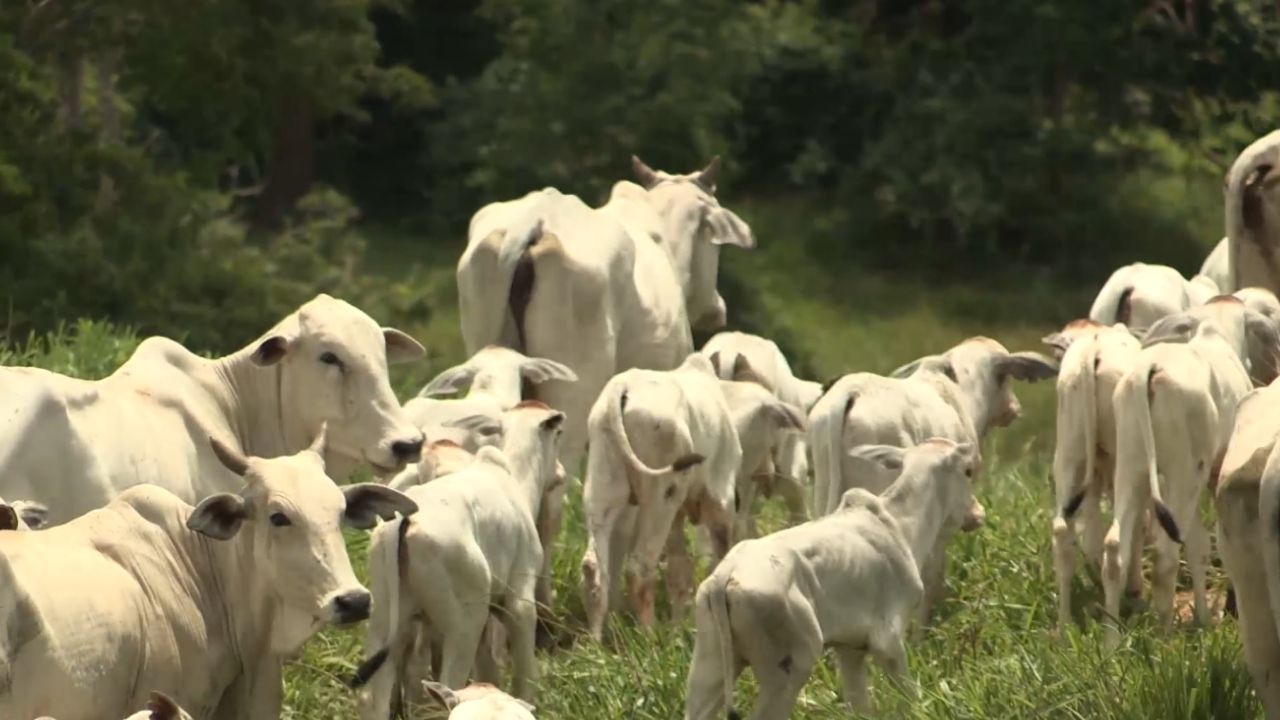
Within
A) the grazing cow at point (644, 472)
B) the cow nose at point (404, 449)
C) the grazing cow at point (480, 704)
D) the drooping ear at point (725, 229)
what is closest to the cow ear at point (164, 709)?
the grazing cow at point (480, 704)

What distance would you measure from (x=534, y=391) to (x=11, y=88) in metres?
7.42

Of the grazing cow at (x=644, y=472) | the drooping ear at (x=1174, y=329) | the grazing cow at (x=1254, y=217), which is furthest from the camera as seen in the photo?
the grazing cow at (x=1254, y=217)

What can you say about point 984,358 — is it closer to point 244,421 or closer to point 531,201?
point 531,201

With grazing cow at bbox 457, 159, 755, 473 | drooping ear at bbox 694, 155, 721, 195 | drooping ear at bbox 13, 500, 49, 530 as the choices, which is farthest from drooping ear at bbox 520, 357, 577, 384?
drooping ear at bbox 13, 500, 49, 530

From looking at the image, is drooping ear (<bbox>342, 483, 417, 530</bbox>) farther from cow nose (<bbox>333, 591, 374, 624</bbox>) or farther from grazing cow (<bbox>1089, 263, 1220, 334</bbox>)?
grazing cow (<bbox>1089, 263, 1220, 334</bbox>)

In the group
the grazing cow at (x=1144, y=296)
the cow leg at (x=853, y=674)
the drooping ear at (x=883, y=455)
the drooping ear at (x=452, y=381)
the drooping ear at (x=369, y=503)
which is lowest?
the grazing cow at (x=1144, y=296)

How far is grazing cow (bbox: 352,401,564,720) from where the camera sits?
9.23 meters

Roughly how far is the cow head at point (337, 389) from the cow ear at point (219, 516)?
151 centimetres

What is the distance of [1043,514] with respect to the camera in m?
12.4

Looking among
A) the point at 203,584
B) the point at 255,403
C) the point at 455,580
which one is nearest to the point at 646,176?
the point at 255,403

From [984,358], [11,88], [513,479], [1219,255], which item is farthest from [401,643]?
[11,88]

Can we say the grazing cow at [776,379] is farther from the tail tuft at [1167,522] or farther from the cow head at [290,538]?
the cow head at [290,538]

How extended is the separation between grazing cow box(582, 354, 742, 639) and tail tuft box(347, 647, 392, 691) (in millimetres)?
1656

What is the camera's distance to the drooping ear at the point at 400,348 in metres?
10.1
